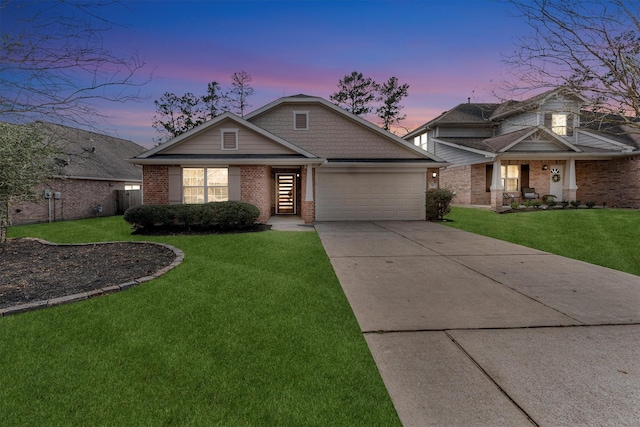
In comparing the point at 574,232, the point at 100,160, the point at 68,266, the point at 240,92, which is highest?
the point at 240,92

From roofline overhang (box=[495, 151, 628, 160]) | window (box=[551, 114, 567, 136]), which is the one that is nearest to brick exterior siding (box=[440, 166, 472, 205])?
roofline overhang (box=[495, 151, 628, 160])

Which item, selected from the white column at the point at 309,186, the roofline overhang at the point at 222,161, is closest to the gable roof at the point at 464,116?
the white column at the point at 309,186

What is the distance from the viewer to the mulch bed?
5.00m

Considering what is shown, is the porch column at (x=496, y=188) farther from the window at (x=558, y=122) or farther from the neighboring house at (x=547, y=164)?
the window at (x=558, y=122)

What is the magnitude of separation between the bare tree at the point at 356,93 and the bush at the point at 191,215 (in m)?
28.8

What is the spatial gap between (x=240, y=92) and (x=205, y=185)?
23271 mm

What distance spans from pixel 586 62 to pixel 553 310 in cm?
475

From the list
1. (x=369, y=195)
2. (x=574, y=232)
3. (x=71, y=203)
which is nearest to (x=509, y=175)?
(x=574, y=232)

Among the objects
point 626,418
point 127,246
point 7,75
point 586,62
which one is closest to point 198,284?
point 7,75

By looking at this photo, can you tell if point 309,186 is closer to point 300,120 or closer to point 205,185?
point 300,120

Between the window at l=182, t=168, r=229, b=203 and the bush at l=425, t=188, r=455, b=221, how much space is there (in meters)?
9.63

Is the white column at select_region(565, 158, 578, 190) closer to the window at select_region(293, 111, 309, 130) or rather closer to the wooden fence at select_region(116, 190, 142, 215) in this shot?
the window at select_region(293, 111, 309, 130)

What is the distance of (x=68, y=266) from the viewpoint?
21.0 feet

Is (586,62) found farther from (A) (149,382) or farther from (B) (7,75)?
(B) (7,75)
